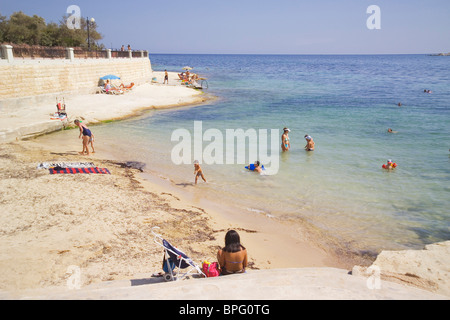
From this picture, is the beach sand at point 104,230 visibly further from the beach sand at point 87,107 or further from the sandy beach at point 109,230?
the beach sand at point 87,107

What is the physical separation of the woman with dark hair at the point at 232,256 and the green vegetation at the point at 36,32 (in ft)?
129

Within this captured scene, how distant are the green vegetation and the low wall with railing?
10.5 metres

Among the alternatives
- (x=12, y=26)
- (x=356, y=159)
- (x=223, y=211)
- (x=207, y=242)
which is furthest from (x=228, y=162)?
(x=12, y=26)

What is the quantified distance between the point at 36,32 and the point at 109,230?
4024 centimetres

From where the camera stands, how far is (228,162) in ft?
47.6

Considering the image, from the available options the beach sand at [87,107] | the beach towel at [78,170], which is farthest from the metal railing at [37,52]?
the beach towel at [78,170]

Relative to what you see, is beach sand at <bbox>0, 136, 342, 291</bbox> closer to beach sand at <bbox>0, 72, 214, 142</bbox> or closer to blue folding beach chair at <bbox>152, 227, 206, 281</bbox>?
blue folding beach chair at <bbox>152, 227, 206, 281</bbox>

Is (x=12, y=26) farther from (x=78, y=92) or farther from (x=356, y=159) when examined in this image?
(x=356, y=159)

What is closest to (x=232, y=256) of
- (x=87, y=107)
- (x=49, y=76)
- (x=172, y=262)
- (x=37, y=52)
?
(x=172, y=262)

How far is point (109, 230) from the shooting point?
7.47m

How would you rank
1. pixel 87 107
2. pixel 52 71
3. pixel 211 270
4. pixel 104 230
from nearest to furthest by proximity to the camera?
pixel 211 270
pixel 104 230
pixel 52 71
pixel 87 107

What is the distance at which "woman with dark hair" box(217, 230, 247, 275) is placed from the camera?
5297mm

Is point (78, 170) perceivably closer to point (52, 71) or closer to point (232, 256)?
point (232, 256)

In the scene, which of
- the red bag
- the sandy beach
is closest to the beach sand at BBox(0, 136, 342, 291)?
the sandy beach
